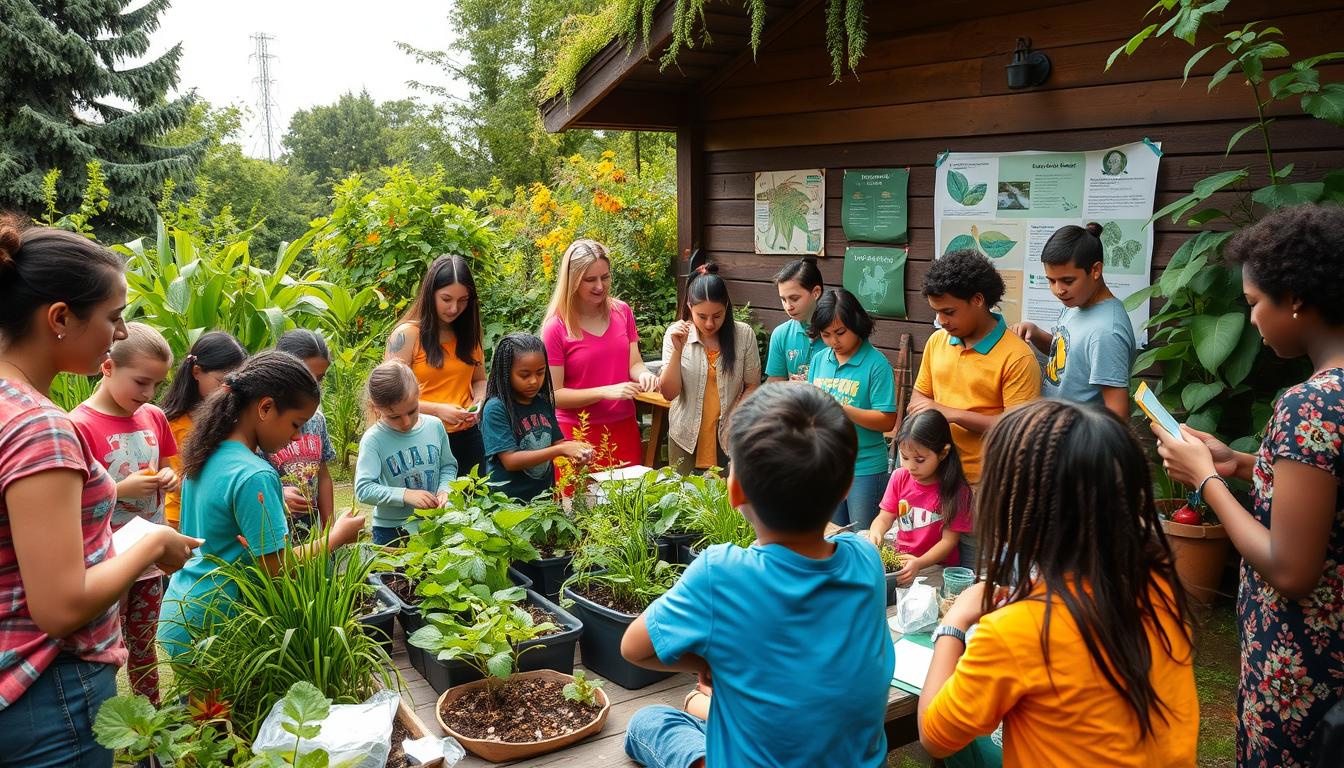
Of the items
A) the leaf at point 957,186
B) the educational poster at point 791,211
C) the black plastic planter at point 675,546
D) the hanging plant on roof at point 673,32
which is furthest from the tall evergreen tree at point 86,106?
the black plastic planter at point 675,546

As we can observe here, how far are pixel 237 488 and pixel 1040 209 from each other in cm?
429

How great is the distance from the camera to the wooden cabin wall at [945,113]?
13.7 ft

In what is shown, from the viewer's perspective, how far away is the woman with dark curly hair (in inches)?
72.7

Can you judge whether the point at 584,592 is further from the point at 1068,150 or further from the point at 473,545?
the point at 1068,150

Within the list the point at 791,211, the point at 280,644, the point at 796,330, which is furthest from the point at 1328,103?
the point at 280,644

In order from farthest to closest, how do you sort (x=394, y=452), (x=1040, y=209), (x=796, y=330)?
1. (x=1040, y=209)
2. (x=796, y=330)
3. (x=394, y=452)

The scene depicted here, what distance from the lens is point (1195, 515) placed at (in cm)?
410

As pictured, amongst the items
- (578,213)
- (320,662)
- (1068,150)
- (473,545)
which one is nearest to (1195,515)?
(1068,150)

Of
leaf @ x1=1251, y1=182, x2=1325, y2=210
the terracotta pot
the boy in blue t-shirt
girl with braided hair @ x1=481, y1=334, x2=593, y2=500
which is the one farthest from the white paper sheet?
leaf @ x1=1251, y1=182, x2=1325, y2=210

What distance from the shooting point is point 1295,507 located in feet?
6.09

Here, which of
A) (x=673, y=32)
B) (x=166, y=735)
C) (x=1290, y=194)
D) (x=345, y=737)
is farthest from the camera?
(x=673, y=32)

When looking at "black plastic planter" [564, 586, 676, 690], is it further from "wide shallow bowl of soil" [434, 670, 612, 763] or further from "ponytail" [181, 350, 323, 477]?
"ponytail" [181, 350, 323, 477]

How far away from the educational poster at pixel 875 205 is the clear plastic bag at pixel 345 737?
4575 mm

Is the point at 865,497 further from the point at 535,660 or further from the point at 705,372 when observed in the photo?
the point at 535,660
